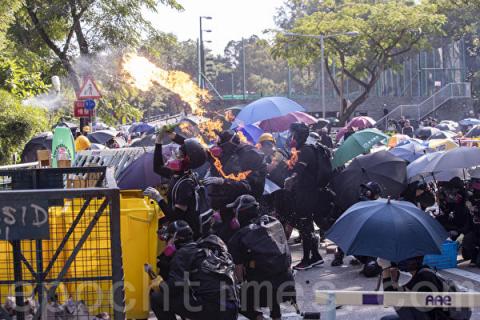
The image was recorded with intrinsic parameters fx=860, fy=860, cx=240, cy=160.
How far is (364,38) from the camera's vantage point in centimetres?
4256

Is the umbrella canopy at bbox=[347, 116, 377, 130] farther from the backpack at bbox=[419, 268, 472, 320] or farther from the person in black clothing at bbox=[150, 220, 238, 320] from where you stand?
the backpack at bbox=[419, 268, 472, 320]

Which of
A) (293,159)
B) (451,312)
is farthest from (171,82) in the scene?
(451,312)

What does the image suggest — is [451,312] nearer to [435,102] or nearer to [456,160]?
[456,160]

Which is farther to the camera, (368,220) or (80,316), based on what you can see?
(368,220)

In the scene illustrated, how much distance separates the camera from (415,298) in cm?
445

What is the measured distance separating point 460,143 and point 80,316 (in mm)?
12251

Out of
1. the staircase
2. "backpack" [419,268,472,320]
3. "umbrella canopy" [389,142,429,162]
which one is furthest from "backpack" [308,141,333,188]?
the staircase

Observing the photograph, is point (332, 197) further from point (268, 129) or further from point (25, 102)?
point (25, 102)

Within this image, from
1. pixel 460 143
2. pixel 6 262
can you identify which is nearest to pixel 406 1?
pixel 460 143

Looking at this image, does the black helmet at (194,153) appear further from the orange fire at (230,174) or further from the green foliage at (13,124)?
the green foliage at (13,124)

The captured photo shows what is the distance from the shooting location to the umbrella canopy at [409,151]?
539 inches

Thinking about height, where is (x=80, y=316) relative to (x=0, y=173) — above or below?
below

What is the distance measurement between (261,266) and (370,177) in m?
4.58

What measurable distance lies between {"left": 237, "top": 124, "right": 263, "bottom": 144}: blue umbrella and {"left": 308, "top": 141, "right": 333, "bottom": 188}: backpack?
265cm
